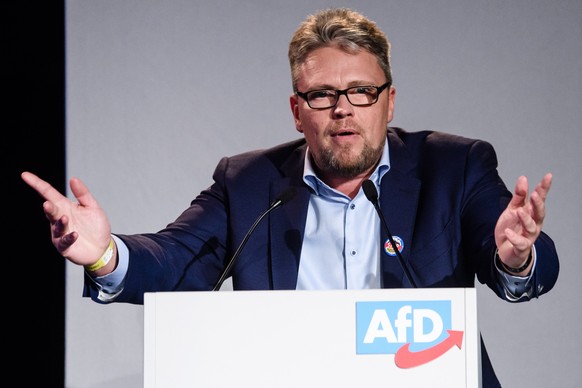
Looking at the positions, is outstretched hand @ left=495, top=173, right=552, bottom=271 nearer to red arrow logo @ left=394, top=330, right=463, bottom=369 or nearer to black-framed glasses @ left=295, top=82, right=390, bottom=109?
red arrow logo @ left=394, top=330, right=463, bottom=369

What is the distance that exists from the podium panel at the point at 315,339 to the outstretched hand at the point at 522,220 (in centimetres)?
21

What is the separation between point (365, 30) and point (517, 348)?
1253 millimetres

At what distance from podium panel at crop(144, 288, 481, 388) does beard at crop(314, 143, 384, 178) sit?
2.88 ft

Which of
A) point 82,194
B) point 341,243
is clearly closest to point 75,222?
point 82,194

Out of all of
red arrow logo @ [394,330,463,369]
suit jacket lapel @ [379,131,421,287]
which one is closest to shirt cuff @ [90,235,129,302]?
suit jacket lapel @ [379,131,421,287]

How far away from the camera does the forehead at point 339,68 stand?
2.11 m

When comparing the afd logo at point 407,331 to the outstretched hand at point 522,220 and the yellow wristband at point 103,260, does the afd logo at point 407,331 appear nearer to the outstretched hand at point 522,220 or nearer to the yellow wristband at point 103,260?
the outstretched hand at point 522,220

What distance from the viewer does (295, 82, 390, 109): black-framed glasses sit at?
6.92ft

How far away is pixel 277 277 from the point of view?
203 centimetres

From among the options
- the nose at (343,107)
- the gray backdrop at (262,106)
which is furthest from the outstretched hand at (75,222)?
the gray backdrop at (262,106)

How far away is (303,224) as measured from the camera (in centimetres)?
212

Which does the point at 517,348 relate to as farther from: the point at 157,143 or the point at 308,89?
the point at 157,143

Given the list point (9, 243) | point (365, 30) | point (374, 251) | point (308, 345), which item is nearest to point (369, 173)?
point (374, 251)

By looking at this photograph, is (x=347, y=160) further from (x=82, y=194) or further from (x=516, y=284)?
(x=82, y=194)
